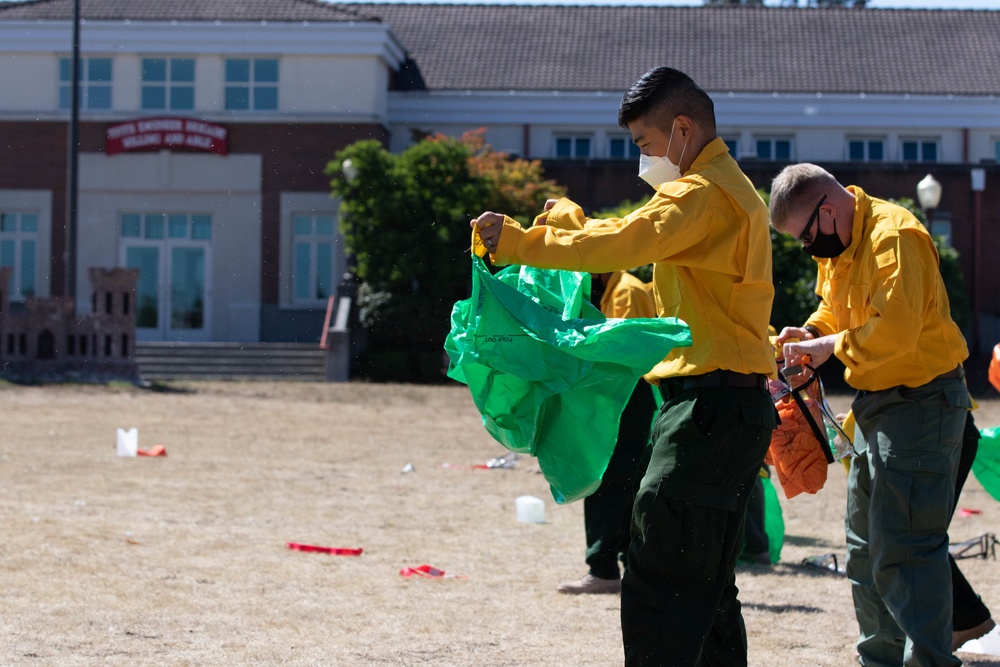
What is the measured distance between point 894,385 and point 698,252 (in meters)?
1.16

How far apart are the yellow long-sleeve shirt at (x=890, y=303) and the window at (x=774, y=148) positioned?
2975 cm

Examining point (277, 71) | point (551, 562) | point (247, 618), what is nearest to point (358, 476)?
point (551, 562)

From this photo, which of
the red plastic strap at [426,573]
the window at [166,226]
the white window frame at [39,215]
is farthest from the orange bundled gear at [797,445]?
the white window frame at [39,215]

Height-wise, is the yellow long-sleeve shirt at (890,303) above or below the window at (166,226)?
below

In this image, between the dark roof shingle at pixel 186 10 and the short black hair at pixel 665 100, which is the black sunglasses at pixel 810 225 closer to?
the short black hair at pixel 665 100

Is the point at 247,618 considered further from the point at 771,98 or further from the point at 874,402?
the point at 771,98

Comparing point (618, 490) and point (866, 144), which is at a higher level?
point (866, 144)

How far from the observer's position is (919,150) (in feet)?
112

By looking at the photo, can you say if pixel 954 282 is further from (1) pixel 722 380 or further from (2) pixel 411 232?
(1) pixel 722 380

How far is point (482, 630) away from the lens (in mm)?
5578

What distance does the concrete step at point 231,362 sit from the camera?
2636cm

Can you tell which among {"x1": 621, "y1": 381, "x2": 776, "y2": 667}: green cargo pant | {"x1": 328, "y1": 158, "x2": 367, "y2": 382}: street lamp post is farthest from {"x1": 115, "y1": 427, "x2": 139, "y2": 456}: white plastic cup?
{"x1": 328, "y1": 158, "x2": 367, "y2": 382}: street lamp post

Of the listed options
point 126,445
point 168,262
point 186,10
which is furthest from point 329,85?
point 126,445

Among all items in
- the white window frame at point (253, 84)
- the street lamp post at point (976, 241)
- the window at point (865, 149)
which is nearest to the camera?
the street lamp post at point (976, 241)
